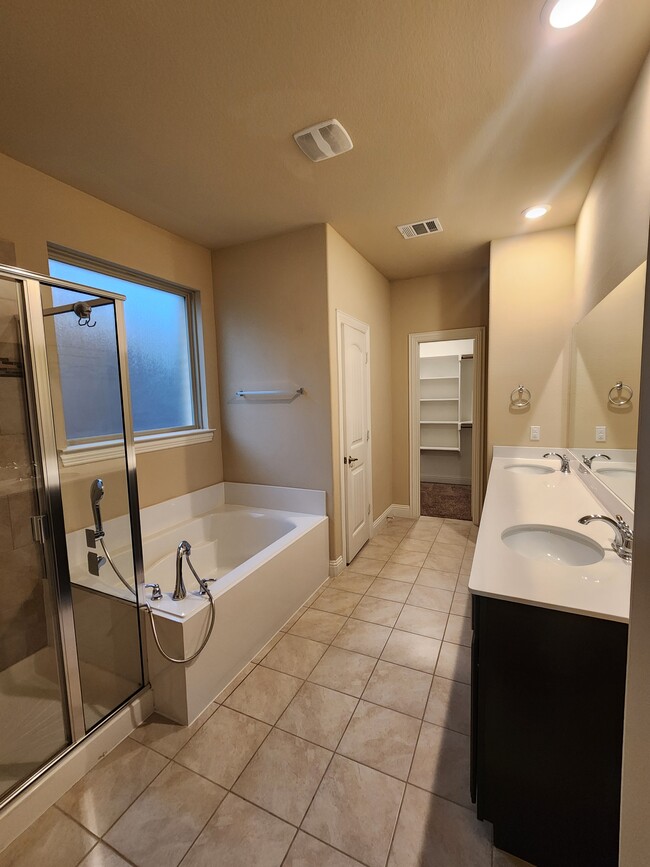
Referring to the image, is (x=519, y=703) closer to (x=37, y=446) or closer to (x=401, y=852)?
(x=401, y=852)

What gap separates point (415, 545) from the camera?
3.59m

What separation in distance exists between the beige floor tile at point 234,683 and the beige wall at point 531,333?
96.9 inches

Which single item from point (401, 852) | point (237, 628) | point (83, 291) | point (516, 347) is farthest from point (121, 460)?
point (516, 347)

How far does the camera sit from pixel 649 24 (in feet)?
4.30

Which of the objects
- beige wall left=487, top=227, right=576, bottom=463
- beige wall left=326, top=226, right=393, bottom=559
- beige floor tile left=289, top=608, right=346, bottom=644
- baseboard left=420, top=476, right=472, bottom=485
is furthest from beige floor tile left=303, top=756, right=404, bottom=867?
baseboard left=420, top=476, right=472, bottom=485

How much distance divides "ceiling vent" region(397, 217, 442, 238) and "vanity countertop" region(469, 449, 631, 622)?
1983mm

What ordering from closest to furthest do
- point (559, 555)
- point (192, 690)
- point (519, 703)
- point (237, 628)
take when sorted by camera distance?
point (519, 703) → point (559, 555) → point (192, 690) → point (237, 628)

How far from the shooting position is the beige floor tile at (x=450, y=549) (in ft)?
11.0

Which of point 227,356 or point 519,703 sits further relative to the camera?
point 227,356

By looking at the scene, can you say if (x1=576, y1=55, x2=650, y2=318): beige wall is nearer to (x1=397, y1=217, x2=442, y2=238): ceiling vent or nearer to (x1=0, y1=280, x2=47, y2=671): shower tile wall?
(x1=397, y1=217, x2=442, y2=238): ceiling vent

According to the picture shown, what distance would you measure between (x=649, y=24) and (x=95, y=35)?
1.89 metres

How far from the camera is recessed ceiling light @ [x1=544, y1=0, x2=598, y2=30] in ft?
4.00

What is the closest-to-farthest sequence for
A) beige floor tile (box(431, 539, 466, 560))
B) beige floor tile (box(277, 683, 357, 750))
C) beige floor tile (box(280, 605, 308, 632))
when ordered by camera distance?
beige floor tile (box(277, 683, 357, 750)) < beige floor tile (box(280, 605, 308, 632)) < beige floor tile (box(431, 539, 466, 560))

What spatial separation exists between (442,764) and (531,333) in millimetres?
2935
